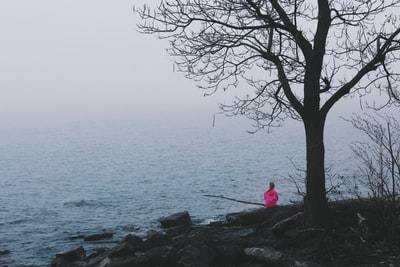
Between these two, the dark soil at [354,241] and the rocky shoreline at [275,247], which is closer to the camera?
the dark soil at [354,241]

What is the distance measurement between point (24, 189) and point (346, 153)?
47140 millimetres

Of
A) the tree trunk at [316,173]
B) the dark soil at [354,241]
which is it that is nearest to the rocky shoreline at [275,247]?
the dark soil at [354,241]

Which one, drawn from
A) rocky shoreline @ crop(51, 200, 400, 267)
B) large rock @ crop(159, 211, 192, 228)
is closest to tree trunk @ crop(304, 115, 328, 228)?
rocky shoreline @ crop(51, 200, 400, 267)

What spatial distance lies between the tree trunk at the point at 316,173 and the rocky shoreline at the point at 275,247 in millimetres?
398

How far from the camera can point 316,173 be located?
12594 mm

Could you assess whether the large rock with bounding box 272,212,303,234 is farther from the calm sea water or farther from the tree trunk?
the calm sea water

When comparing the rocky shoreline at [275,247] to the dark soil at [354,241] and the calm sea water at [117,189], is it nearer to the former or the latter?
the dark soil at [354,241]

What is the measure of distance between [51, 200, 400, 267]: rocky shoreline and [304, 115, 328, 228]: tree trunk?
398 millimetres

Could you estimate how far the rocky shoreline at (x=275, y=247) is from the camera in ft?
35.6

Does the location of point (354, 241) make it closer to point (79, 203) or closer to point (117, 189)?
point (79, 203)

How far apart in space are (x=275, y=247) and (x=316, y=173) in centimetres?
228

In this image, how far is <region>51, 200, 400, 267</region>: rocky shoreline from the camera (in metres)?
10.9

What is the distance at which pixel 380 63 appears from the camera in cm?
1244

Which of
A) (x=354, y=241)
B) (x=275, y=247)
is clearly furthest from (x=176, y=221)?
(x=354, y=241)
